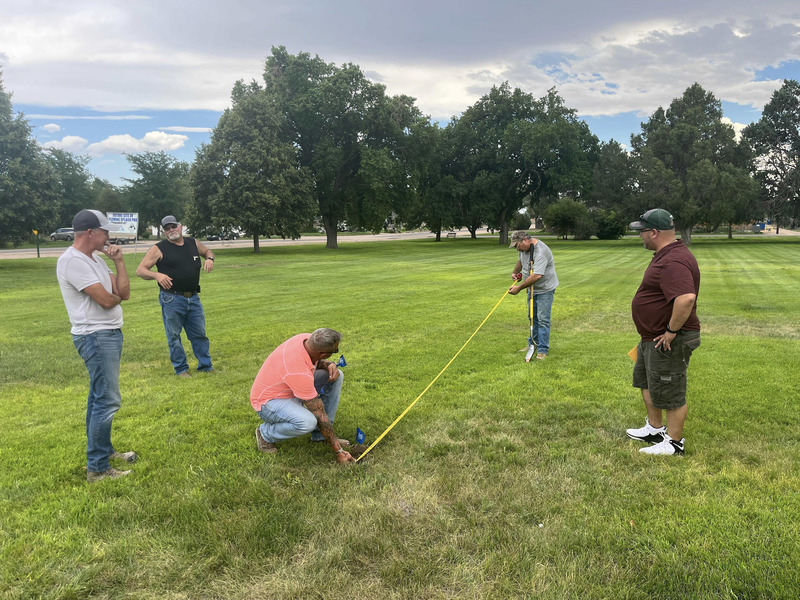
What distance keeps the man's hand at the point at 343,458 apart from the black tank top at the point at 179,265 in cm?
371

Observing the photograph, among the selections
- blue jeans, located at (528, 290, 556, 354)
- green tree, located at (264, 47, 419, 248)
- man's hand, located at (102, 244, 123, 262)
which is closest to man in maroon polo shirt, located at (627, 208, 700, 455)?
blue jeans, located at (528, 290, 556, 354)

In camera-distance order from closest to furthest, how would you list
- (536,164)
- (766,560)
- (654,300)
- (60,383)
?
(766,560) < (654,300) < (60,383) < (536,164)

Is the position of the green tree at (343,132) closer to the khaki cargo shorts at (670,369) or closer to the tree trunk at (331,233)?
the tree trunk at (331,233)

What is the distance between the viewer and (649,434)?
4.44 m

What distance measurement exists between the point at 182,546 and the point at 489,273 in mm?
18528

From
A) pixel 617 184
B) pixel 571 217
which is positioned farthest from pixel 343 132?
pixel 571 217


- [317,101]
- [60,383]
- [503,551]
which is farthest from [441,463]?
[317,101]

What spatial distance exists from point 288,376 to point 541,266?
14.5 ft

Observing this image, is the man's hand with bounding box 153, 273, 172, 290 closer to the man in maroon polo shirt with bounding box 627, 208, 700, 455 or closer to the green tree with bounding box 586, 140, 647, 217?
the man in maroon polo shirt with bounding box 627, 208, 700, 455

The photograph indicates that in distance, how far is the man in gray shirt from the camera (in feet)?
23.1

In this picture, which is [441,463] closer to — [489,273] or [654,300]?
[654,300]

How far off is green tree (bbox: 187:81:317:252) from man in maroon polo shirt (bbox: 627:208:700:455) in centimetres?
3097

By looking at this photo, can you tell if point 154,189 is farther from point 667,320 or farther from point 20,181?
point 667,320

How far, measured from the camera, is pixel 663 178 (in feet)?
134
